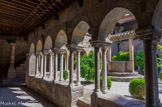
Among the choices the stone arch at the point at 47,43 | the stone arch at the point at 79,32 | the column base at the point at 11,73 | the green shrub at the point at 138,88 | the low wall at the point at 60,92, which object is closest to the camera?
the low wall at the point at 60,92

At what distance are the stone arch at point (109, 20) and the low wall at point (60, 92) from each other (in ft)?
6.58

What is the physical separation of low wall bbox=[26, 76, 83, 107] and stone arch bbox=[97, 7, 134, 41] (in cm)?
201

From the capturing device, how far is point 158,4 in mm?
2107

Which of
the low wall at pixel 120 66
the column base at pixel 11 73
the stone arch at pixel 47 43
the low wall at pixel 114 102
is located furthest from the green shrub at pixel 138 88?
the column base at pixel 11 73

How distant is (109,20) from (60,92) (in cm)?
308

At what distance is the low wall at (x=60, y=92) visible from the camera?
13.3 feet

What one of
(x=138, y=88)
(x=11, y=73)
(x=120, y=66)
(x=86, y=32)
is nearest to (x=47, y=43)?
(x=86, y=32)

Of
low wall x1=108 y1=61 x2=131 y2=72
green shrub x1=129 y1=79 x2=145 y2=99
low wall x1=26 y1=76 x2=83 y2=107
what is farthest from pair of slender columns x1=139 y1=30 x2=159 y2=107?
low wall x1=108 y1=61 x2=131 y2=72

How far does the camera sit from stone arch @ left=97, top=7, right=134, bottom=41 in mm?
2956

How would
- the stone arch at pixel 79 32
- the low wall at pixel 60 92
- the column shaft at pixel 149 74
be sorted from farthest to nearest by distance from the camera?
the stone arch at pixel 79 32, the low wall at pixel 60 92, the column shaft at pixel 149 74

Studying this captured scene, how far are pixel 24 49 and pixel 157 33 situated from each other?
13507 millimetres

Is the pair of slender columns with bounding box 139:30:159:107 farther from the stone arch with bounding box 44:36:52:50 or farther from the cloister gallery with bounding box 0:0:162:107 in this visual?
the stone arch with bounding box 44:36:52:50

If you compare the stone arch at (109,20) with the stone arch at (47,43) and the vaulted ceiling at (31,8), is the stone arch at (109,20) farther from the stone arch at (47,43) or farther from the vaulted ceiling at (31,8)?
the stone arch at (47,43)

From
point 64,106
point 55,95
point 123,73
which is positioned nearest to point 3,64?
point 55,95
